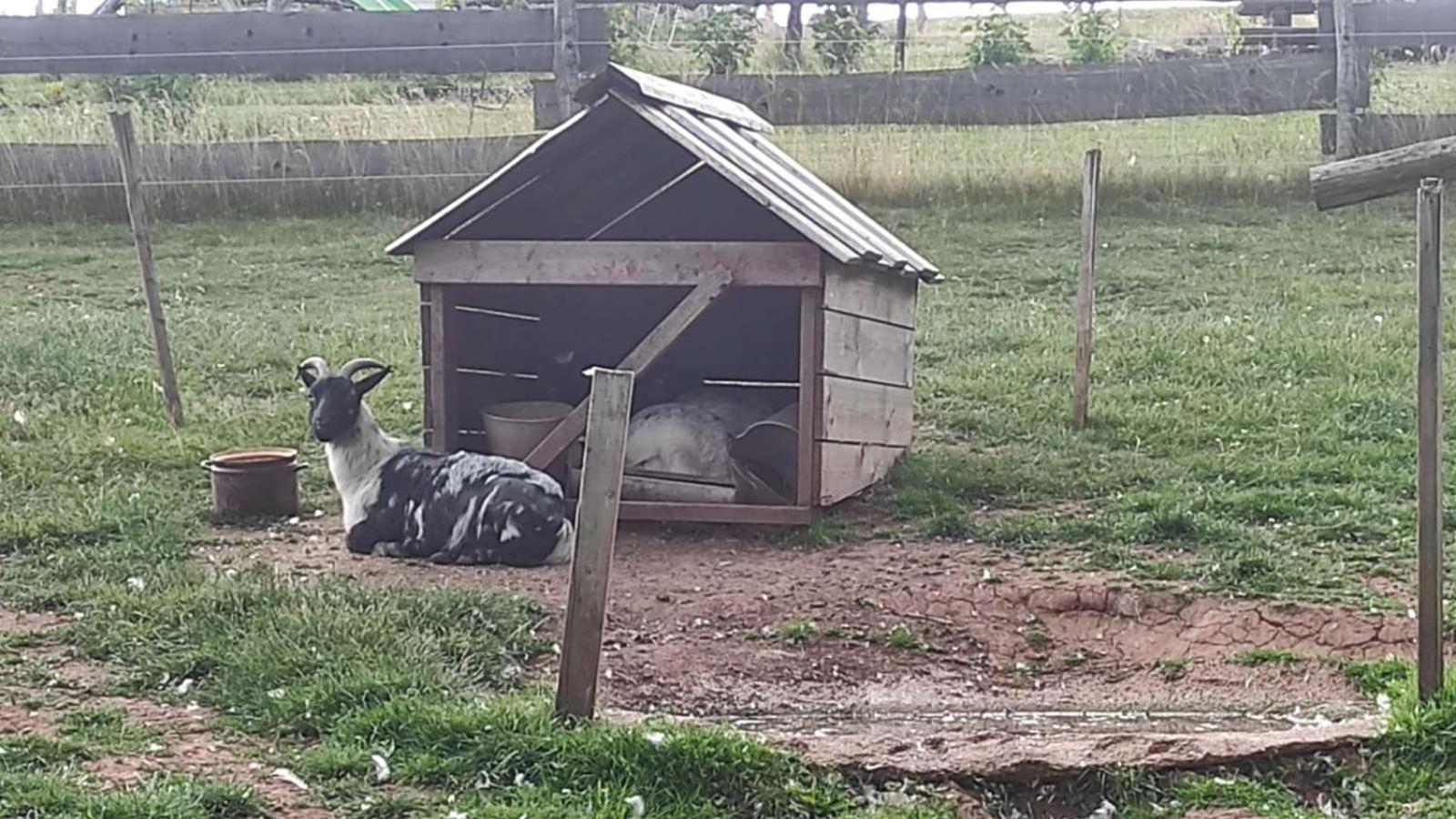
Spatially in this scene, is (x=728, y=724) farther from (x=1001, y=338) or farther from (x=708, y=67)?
(x=708, y=67)

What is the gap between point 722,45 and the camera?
1719 centimetres

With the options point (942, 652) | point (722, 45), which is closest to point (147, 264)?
point (942, 652)

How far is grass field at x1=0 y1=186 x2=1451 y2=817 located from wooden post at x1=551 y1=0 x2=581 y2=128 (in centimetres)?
190

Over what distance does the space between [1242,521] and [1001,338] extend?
13.3 ft

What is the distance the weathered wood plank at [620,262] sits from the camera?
779 cm

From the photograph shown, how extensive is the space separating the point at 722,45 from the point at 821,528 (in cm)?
1026

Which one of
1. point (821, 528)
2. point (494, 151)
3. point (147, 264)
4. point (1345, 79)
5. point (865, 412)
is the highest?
point (1345, 79)

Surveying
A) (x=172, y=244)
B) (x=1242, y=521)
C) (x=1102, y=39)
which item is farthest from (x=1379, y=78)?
(x=172, y=244)

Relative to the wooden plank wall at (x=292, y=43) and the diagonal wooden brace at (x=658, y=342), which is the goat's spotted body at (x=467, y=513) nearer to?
the diagonal wooden brace at (x=658, y=342)

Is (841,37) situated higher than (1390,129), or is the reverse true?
(841,37)

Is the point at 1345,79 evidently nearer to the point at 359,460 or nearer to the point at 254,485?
the point at 359,460

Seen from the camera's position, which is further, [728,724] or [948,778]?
[728,724]

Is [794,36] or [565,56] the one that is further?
[794,36]

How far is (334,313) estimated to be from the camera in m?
12.5
